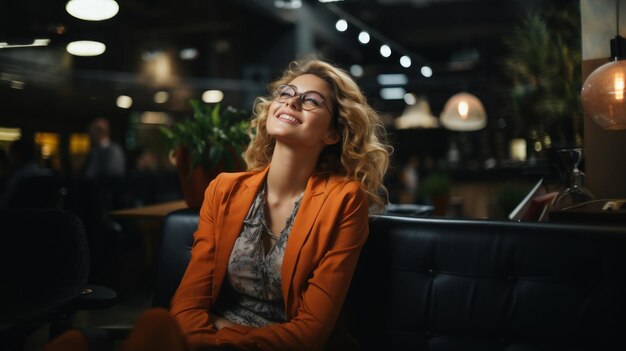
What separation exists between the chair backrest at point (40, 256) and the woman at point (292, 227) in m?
0.39

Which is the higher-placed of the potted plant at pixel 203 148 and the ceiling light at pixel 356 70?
the ceiling light at pixel 356 70

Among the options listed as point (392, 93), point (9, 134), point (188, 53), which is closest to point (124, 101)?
point (188, 53)

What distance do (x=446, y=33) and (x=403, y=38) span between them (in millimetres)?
975

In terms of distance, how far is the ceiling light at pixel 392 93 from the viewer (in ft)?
47.7

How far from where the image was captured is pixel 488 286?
1794 mm

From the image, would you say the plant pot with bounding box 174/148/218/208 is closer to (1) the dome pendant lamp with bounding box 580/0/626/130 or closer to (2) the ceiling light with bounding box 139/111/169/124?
(1) the dome pendant lamp with bounding box 580/0/626/130

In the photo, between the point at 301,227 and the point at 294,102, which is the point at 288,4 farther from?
the point at 301,227

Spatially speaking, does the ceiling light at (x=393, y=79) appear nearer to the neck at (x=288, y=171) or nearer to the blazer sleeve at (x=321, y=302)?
the neck at (x=288, y=171)

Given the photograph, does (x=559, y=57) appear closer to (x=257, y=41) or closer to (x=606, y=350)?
(x=606, y=350)

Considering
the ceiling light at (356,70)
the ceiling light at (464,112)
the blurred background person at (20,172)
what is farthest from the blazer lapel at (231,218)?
the ceiling light at (356,70)

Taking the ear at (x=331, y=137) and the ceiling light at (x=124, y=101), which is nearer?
the ear at (x=331, y=137)

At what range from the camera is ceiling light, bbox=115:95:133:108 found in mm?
11225

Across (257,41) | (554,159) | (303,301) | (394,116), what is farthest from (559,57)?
(394,116)

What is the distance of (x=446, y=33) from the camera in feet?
40.8
